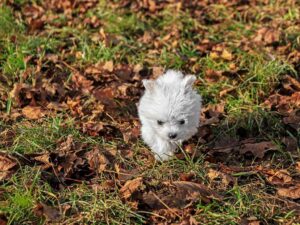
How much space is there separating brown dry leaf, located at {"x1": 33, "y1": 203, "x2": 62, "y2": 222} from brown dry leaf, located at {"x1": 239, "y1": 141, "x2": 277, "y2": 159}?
185cm

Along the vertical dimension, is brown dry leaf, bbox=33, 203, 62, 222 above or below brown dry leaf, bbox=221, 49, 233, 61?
below

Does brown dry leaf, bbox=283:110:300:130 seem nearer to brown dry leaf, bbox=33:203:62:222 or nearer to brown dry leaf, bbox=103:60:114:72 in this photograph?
brown dry leaf, bbox=103:60:114:72

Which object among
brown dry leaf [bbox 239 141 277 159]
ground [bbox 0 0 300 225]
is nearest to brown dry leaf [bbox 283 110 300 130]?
ground [bbox 0 0 300 225]

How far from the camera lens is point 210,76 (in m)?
5.96

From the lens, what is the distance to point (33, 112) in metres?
5.28

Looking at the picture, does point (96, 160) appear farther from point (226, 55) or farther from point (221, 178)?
point (226, 55)

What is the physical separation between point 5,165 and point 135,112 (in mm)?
1661

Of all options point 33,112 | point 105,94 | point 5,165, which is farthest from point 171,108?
point 33,112

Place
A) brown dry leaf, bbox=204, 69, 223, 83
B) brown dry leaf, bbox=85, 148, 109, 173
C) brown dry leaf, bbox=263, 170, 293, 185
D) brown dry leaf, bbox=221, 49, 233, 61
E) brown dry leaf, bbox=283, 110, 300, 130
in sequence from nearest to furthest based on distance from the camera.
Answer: brown dry leaf, bbox=263, 170, 293, 185, brown dry leaf, bbox=85, 148, 109, 173, brown dry leaf, bbox=283, 110, 300, 130, brown dry leaf, bbox=204, 69, 223, 83, brown dry leaf, bbox=221, 49, 233, 61

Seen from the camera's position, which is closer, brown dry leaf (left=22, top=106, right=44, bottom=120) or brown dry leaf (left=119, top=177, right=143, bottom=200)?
brown dry leaf (left=119, top=177, right=143, bottom=200)

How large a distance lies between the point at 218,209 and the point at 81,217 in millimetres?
1044

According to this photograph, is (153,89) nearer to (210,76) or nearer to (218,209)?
(218,209)

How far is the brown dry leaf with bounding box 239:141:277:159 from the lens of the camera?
475cm

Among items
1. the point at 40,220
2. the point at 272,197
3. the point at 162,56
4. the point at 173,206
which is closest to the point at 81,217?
the point at 40,220
